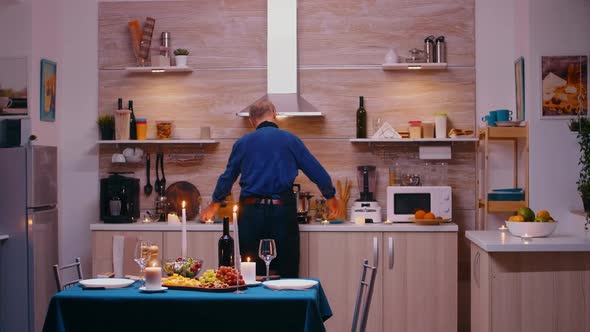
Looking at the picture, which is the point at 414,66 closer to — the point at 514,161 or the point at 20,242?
the point at 514,161

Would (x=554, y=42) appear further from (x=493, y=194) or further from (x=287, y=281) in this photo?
(x=287, y=281)

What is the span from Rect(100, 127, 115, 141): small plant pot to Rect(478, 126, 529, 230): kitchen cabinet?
2.87 meters

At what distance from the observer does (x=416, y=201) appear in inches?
240

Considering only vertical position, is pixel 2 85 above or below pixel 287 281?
above

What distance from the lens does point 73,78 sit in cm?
659

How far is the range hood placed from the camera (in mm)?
6219

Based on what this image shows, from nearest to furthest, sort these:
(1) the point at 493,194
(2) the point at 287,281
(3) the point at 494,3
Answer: (2) the point at 287,281
(1) the point at 493,194
(3) the point at 494,3

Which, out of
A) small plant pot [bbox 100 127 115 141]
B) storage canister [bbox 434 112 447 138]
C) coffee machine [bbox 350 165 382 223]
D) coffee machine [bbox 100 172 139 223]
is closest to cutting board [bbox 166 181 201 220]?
coffee machine [bbox 100 172 139 223]

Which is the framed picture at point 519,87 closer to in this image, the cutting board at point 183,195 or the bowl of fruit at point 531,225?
the bowl of fruit at point 531,225

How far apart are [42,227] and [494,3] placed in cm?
376

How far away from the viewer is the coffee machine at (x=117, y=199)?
6.18 m

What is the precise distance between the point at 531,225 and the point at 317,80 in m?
2.40

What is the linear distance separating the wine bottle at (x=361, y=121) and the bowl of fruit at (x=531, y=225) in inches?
73.1

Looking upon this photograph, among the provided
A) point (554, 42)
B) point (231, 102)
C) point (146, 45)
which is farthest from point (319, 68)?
point (554, 42)
